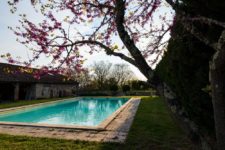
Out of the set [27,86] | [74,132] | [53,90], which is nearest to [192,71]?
[74,132]

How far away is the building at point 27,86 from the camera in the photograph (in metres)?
25.3

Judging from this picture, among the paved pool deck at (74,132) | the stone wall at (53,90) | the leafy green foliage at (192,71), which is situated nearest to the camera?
the leafy green foliage at (192,71)

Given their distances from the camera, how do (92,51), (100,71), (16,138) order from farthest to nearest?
(100,71), (16,138), (92,51)

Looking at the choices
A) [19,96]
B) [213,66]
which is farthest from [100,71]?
[213,66]

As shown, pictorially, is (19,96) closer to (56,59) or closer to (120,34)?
(56,59)

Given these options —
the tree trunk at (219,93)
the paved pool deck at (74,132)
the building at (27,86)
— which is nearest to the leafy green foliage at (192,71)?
the tree trunk at (219,93)

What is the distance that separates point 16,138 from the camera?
7.78 metres

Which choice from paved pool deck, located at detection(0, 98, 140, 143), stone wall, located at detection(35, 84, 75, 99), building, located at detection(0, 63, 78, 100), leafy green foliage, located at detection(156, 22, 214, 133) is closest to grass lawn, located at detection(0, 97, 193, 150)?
paved pool deck, located at detection(0, 98, 140, 143)

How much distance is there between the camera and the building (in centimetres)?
2534

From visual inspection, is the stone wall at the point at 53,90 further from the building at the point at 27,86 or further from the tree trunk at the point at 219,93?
the tree trunk at the point at 219,93

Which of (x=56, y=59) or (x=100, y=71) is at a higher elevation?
(x=100, y=71)

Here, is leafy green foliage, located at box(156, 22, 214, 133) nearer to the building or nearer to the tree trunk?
the tree trunk

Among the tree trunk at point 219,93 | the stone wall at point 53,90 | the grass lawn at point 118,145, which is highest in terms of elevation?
the stone wall at point 53,90

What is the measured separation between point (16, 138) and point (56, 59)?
13.4 feet
